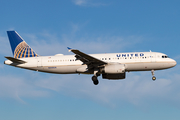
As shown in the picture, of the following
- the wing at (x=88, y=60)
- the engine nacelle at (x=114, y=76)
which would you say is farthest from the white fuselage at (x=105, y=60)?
the engine nacelle at (x=114, y=76)

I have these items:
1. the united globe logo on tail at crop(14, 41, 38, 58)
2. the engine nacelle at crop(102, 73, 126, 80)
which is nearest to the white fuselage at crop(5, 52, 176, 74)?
the united globe logo on tail at crop(14, 41, 38, 58)

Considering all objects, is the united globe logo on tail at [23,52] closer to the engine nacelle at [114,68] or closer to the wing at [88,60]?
the wing at [88,60]

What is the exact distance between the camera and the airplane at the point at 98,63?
35.1m

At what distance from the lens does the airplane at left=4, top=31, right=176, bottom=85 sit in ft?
115

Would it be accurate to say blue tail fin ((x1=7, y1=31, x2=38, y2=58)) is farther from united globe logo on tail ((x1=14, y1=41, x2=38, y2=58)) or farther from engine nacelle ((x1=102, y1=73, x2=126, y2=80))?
engine nacelle ((x1=102, y1=73, x2=126, y2=80))

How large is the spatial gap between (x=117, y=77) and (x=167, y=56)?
7684 mm

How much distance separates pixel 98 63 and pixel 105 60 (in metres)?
1.63

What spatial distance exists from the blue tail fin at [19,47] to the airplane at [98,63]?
1107 mm

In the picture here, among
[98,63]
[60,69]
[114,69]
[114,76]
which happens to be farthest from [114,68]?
[60,69]

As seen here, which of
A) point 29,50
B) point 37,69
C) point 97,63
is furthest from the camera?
point 29,50

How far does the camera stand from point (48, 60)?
37594mm

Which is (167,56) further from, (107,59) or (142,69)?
(107,59)

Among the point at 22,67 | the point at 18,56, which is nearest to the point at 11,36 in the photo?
the point at 18,56

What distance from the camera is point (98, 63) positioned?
116 feet
